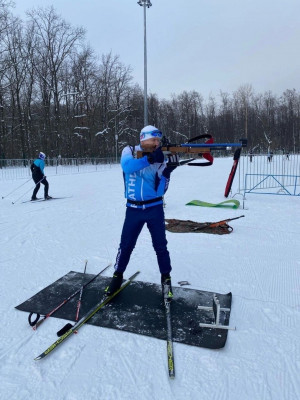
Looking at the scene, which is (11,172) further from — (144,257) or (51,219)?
(144,257)

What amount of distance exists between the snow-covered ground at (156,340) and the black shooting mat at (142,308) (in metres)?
0.11

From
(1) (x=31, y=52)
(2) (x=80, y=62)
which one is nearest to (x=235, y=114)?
(2) (x=80, y=62)

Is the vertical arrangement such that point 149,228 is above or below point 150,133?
below

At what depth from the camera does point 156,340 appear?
301 cm

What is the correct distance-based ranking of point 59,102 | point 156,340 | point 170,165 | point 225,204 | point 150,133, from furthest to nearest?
point 59,102
point 225,204
point 170,165
point 150,133
point 156,340

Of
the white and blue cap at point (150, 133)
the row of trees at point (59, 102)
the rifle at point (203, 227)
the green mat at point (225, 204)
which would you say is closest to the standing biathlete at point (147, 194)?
the white and blue cap at point (150, 133)

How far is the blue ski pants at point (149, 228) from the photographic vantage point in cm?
368

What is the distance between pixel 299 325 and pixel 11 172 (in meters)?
23.2

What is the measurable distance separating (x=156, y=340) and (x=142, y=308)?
596 mm

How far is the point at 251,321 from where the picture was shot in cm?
334

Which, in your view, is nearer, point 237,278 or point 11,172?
point 237,278

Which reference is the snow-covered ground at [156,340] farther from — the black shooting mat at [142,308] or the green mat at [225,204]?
the green mat at [225,204]

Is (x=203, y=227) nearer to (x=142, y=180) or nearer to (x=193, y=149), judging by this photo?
(x=193, y=149)

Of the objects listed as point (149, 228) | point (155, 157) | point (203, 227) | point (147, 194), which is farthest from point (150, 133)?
point (203, 227)
